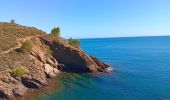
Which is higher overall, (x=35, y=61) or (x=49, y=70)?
(x=35, y=61)

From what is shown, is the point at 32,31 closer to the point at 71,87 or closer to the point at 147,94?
the point at 71,87

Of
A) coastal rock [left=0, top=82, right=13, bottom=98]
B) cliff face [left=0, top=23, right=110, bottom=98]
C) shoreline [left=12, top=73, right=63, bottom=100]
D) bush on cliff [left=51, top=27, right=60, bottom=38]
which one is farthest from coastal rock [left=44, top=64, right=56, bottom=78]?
bush on cliff [left=51, top=27, right=60, bottom=38]

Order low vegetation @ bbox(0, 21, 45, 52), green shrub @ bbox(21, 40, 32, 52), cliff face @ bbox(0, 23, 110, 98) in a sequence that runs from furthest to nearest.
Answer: low vegetation @ bbox(0, 21, 45, 52), green shrub @ bbox(21, 40, 32, 52), cliff face @ bbox(0, 23, 110, 98)

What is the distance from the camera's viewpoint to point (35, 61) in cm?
8300

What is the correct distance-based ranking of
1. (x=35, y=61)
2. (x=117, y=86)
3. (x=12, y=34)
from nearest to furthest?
(x=117, y=86), (x=35, y=61), (x=12, y=34)

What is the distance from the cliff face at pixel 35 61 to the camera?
68.4m

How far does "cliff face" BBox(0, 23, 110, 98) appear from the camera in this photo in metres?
68.4

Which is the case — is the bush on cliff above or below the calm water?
above

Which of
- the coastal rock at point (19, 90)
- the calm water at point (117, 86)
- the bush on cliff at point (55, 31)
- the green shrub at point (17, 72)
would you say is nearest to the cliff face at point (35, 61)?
the coastal rock at point (19, 90)

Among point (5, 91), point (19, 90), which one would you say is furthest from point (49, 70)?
point (5, 91)

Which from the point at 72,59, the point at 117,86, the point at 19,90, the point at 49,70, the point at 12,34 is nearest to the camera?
the point at 19,90

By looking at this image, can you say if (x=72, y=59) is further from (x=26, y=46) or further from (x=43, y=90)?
(x=43, y=90)

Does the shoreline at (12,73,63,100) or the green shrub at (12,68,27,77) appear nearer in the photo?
the shoreline at (12,73,63,100)

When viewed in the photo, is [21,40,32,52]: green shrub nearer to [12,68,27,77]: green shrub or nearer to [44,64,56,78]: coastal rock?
[44,64,56,78]: coastal rock
